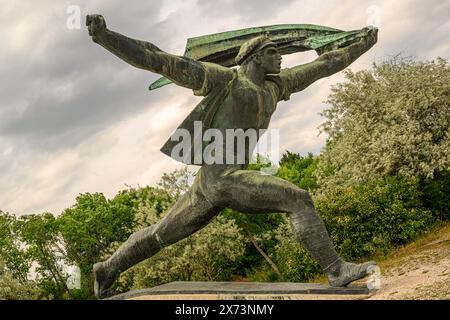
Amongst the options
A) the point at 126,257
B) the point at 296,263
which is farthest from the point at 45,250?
the point at 126,257

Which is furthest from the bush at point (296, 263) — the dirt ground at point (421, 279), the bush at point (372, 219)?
the dirt ground at point (421, 279)

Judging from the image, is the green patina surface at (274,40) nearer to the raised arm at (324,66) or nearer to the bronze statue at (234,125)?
the raised arm at (324,66)

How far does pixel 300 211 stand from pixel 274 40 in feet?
7.90

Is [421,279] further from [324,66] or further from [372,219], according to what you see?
[372,219]

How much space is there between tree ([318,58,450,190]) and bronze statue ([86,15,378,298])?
13.4m

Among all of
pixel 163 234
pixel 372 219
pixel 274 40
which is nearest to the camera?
pixel 163 234

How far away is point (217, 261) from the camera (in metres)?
21.5

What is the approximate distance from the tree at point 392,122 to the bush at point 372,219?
1623mm

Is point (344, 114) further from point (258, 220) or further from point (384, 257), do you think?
point (384, 257)

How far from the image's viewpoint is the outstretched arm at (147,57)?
20.8 ft

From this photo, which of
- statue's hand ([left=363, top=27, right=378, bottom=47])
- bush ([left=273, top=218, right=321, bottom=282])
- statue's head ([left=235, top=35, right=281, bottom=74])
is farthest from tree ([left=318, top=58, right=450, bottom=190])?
statue's head ([left=235, top=35, right=281, bottom=74])

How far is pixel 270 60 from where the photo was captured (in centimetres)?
756

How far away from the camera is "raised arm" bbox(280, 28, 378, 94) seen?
799 centimetres

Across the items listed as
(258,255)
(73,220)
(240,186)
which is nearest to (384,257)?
Answer: (258,255)
